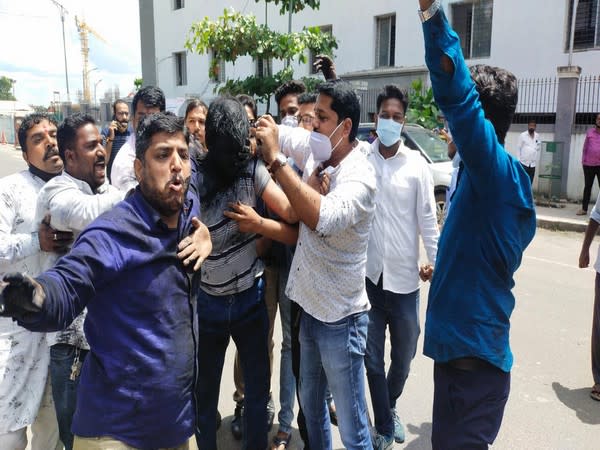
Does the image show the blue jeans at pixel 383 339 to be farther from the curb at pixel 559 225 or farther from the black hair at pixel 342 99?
the curb at pixel 559 225

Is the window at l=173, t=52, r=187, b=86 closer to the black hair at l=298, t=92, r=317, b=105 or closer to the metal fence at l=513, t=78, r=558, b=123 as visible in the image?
the metal fence at l=513, t=78, r=558, b=123

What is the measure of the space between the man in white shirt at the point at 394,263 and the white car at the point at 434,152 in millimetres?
6033

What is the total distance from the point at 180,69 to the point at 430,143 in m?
17.7

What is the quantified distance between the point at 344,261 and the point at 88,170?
45.6 inches

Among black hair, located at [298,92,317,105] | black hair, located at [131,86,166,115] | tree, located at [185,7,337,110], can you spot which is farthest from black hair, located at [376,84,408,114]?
tree, located at [185,7,337,110]

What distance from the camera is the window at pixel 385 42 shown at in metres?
16.0

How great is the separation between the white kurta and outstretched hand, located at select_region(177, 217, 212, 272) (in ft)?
2.42

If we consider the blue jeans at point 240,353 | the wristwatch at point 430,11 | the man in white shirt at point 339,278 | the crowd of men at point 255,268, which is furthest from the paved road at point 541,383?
the wristwatch at point 430,11

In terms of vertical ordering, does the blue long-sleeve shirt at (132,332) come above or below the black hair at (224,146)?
below

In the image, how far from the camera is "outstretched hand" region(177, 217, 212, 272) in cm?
183

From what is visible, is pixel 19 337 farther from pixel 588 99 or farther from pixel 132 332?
pixel 588 99

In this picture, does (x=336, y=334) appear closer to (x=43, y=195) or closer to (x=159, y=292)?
(x=159, y=292)

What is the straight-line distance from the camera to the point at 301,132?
2961mm

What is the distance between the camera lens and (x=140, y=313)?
172cm
